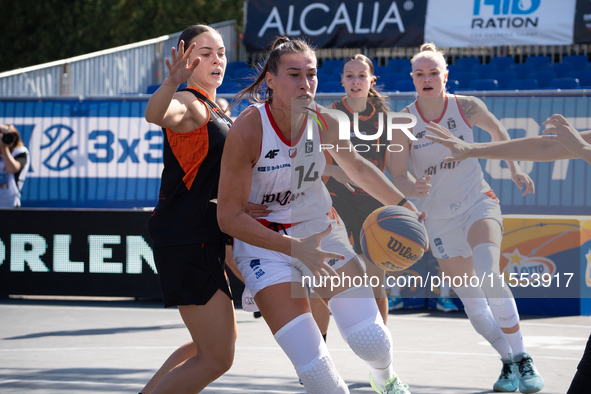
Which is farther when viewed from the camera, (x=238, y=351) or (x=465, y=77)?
(x=465, y=77)

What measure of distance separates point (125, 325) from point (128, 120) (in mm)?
5166

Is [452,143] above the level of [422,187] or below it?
above

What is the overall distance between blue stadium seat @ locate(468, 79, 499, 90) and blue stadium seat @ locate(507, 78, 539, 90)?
18.8 inches

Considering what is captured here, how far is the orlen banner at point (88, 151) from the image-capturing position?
12.1m

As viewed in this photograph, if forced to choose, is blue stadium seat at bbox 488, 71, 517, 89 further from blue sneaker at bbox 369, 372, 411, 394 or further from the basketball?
blue sneaker at bbox 369, 372, 411, 394

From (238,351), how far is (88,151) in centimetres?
687

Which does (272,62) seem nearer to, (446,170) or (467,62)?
(446,170)

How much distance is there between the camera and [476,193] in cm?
464

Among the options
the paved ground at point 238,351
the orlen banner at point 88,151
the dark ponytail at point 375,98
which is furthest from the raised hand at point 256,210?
the orlen banner at point 88,151

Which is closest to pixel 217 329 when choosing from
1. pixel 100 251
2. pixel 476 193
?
pixel 476 193

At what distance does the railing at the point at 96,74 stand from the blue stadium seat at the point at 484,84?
564cm

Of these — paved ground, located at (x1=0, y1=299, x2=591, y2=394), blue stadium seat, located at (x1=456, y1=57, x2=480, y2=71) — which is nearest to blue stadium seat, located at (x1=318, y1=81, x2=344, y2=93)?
blue stadium seat, located at (x1=456, y1=57, x2=480, y2=71)

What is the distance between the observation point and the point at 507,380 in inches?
195

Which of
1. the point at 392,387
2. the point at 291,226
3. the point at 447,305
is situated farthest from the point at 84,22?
the point at 392,387
